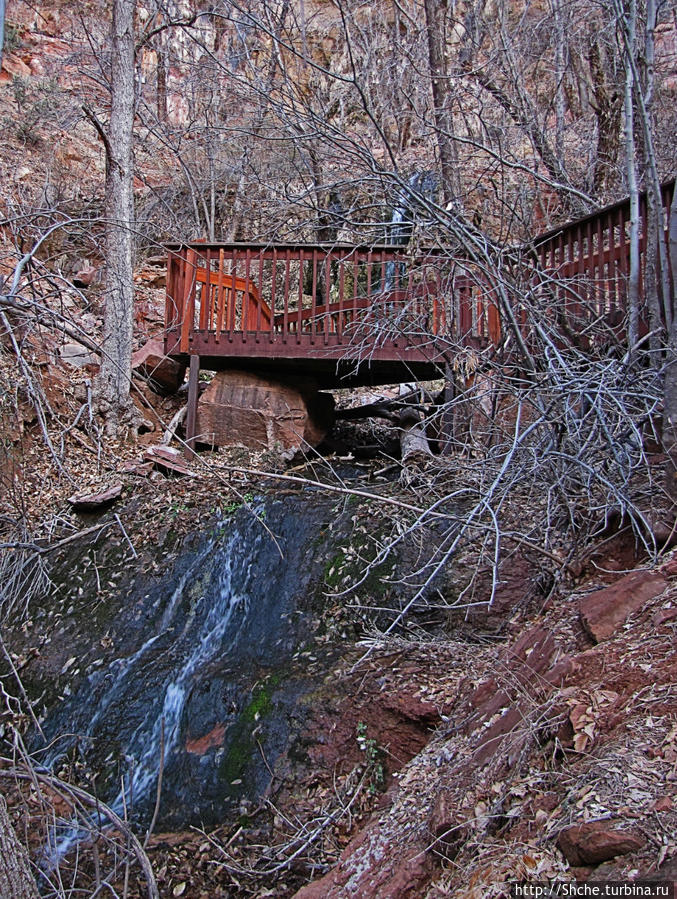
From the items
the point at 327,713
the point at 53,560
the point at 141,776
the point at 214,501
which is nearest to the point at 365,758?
the point at 327,713

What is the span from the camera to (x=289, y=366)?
318 inches

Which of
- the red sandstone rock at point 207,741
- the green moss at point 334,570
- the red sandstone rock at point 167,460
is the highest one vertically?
the red sandstone rock at point 167,460

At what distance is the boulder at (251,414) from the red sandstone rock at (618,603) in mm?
5017

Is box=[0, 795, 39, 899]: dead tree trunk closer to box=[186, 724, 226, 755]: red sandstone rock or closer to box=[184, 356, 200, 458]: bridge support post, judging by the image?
box=[186, 724, 226, 755]: red sandstone rock

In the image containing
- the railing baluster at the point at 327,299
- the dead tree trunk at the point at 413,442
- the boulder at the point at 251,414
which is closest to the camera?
the dead tree trunk at the point at 413,442

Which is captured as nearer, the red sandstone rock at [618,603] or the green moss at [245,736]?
the red sandstone rock at [618,603]

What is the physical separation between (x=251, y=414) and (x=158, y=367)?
1.88 m

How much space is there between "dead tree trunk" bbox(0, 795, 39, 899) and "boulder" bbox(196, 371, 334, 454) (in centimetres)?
554

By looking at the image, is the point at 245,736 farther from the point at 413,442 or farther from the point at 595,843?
the point at 413,442

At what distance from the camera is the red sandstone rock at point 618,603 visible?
114 inches

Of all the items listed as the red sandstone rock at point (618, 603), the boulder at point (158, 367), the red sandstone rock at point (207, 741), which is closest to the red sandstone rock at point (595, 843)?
the red sandstone rock at point (618, 603)

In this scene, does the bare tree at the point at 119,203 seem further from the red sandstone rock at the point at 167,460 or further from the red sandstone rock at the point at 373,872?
the red sandstone rock at the point at 373,872

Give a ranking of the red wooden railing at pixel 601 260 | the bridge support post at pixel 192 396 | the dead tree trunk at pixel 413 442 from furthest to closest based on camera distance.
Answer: the bridge support post at pixel 192 396, the dead tree trunk at pixel 413 442, the red wooden railing at pixel 601 260

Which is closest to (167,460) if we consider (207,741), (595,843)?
(207,741)
